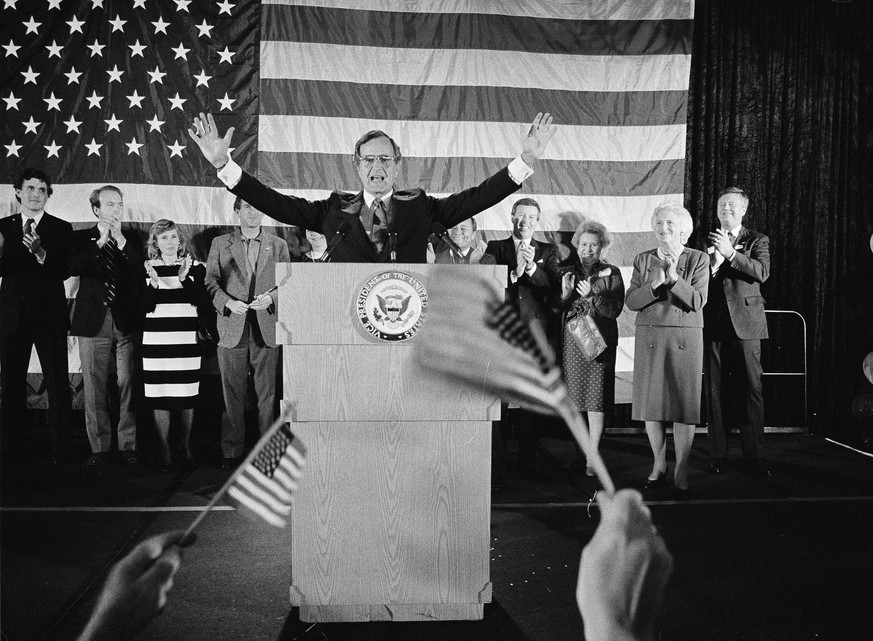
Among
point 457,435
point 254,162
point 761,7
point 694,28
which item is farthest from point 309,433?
point 761,7

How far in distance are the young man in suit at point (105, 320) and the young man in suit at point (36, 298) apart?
12cm

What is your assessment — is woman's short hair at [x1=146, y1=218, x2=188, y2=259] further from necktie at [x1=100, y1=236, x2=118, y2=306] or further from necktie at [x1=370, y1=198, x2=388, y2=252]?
necktie at [x1=370, y1=198, x2=388, y2=252]

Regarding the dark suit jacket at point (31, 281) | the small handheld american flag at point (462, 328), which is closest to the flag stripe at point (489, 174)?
the dark suit jacket at point (31, 281)

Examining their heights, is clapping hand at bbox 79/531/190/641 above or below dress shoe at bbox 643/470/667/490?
above

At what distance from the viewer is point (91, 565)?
269 centimetres

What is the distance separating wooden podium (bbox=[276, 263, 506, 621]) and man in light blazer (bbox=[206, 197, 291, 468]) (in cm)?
251

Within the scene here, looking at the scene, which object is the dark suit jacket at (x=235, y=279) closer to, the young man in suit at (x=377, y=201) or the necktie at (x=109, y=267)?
the necktie at (x=109, y=267)

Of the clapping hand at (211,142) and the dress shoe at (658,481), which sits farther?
the dress shoe at (658,481)

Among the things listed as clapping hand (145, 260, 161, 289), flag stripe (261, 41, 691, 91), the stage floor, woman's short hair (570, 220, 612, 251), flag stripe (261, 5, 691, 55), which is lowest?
the stage floor

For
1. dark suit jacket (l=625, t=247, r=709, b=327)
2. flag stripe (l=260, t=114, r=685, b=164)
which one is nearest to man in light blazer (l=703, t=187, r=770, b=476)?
dark suit jacket (l=625, t=247, r=709, b=327)

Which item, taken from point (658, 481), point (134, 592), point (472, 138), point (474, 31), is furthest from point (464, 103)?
point (134, 592)

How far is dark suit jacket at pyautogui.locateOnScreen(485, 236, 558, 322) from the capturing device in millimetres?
4414

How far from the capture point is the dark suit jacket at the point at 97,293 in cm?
454

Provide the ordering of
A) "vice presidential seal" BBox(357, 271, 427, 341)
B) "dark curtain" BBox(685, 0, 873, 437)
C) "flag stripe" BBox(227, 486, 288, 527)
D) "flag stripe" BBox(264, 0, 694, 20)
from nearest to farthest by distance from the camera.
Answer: "flag stripe" BBox(227, 486, 288, 527) → "vice presidential seal" BBox(357, 271, 427, 341) → "flag stripe" BBox(264, 0, 694, 20) → "dark curtain" BBox(685, 0, 873, 437)
